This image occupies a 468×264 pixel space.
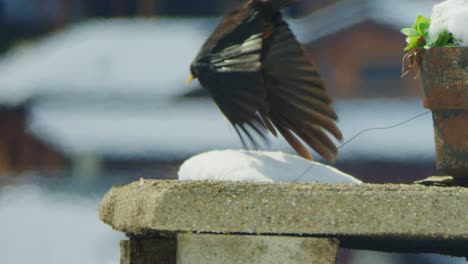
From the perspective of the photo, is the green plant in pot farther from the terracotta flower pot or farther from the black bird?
the black bird

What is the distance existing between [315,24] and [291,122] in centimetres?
1064

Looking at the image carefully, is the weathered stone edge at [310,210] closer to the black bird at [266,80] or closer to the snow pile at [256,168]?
the snow pile at [256,168]

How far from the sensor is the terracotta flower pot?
12.1 ft

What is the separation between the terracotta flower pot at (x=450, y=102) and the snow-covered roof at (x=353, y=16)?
10433 millimetres

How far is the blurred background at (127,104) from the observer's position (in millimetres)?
13078

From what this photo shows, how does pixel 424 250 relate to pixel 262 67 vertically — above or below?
below

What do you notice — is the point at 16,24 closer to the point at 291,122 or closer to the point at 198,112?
the point at 198,112

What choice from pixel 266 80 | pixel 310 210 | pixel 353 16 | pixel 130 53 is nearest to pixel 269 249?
pixel 310 210

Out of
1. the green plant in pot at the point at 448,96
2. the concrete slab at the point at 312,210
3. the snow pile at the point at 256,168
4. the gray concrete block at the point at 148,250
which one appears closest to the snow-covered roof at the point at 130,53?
the gray concrete block at the point at 148,250

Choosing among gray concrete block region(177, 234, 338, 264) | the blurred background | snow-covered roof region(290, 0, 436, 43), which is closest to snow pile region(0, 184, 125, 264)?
the blurred background

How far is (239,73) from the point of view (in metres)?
3.99

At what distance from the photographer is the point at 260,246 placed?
11.1ft

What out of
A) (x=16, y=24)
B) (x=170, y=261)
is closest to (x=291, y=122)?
(x=170, y=261)

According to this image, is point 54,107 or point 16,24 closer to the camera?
point 54,107
